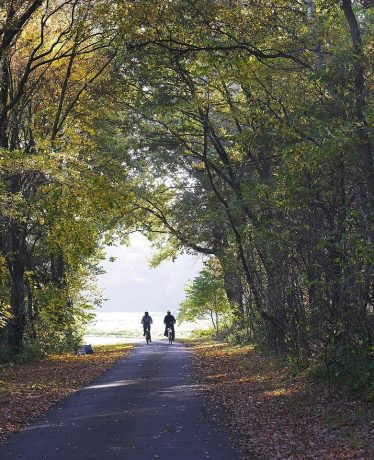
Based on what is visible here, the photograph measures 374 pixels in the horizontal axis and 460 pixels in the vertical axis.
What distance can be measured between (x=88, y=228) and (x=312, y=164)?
346 inches

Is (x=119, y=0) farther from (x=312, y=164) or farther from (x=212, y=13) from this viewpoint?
(x=312, y=164)

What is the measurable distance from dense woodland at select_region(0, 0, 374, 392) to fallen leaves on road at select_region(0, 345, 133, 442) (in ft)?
5.93

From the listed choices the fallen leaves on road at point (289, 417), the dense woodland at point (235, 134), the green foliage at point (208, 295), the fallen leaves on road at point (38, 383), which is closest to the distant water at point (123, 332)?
the green foliage at point (208, 295)

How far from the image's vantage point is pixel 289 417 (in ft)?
32.7

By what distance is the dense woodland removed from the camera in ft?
37.6

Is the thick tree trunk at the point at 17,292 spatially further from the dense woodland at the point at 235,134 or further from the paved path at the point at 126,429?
the paved path at the point at 126,429

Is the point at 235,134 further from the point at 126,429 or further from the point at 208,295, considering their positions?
the point at 208,295

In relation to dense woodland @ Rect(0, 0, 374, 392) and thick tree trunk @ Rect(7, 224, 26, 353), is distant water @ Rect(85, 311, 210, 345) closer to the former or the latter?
thick tree trunk @ Rect(7, 224, 26, 353)

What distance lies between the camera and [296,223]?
42.3ft

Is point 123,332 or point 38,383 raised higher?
point 123,332

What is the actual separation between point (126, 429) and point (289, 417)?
273 centimetres

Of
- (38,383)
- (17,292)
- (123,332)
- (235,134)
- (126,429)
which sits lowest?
(126,429)

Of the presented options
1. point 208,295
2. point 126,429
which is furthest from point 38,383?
point 208,295

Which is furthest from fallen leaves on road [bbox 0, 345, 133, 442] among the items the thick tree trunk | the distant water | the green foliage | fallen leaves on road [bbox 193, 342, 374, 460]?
the green foliage
